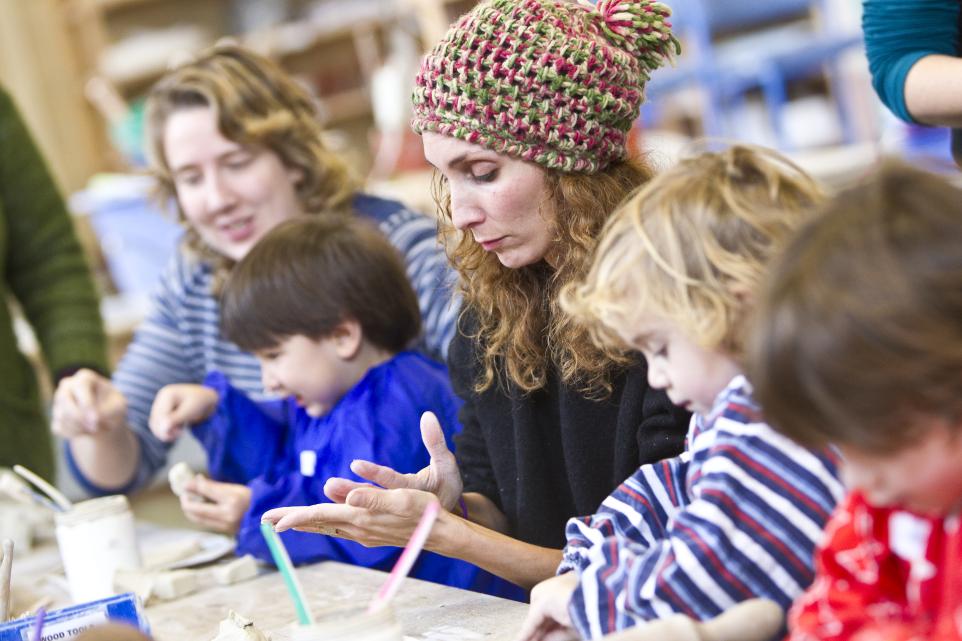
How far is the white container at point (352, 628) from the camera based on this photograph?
84 cm

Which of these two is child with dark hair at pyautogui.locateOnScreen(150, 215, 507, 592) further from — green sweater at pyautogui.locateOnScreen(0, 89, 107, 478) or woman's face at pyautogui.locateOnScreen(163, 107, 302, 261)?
green sweater at pyautogui.locateOnScreen(0, 89, 107, 478)

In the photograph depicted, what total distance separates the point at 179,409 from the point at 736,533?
1217mm

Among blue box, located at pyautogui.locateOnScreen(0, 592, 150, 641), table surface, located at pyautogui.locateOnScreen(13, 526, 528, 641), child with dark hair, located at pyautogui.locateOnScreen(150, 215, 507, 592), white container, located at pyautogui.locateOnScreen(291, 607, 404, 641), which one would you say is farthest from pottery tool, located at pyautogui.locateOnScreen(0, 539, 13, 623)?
white container, located at pyautogui.locateOnScreen(291, 607, 404, 641)

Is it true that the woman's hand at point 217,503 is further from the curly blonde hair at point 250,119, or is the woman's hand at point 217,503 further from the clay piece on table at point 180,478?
the curly blonde hair at point 250,119

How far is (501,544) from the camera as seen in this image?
1.28 meters

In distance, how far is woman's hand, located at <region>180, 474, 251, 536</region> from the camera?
1657 millimetres

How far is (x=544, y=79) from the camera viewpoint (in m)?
1.22

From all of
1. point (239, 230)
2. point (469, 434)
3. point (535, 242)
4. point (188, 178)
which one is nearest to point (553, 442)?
point (469, 434)

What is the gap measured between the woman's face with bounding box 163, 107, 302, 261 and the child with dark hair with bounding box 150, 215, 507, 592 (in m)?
0.23

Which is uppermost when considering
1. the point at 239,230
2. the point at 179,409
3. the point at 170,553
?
the point at 239,230

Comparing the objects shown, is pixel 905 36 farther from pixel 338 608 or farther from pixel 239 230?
pixel 239 230

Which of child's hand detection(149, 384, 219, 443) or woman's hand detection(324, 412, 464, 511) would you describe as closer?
woman's hand detection(324, 412, 464, 511)

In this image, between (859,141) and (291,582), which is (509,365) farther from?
(859,141)

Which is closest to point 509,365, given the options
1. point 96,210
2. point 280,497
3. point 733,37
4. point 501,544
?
point 501,544
